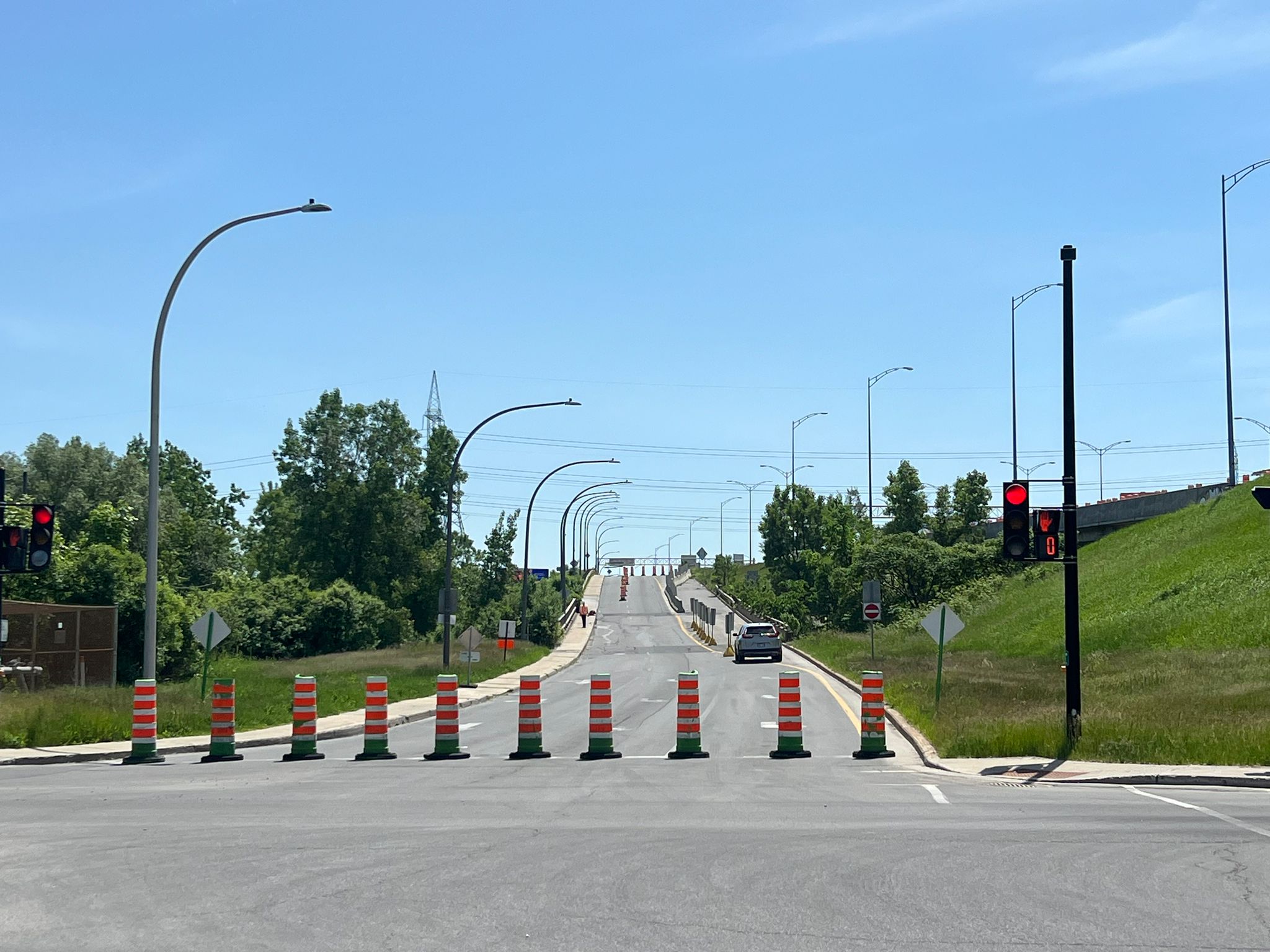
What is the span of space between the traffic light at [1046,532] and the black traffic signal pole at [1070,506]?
0.64 ft

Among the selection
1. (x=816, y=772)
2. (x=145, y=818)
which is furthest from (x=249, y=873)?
(x=816, y=772)

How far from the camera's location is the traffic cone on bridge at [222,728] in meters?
21.4

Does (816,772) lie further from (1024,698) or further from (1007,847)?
(1024,698)

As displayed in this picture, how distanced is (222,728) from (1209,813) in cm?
1452

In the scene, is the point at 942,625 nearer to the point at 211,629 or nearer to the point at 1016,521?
the point at 1016,521

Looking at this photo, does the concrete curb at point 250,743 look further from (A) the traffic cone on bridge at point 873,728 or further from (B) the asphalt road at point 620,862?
(A) the traffic cone on bridge at point 873,728

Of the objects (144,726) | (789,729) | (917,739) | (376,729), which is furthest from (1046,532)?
(144,726)

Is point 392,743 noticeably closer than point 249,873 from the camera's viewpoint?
No

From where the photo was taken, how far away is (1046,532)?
68.8 ft

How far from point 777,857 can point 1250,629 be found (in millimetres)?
35525

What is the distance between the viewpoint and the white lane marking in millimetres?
12562

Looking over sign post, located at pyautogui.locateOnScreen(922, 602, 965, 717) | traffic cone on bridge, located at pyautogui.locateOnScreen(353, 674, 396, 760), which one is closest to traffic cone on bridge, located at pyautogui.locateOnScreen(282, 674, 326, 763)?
traffic cone on bridge, located at pyautogui.locateOnScreen(353, 674, 396, 760)

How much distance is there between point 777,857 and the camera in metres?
11.0

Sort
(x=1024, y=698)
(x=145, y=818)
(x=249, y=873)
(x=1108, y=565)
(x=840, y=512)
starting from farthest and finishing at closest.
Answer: (x=840, y=512)
(x=1108, y=565)
(x=1024, y=698)
(x=145, y=818)
(x=249, y=873)
